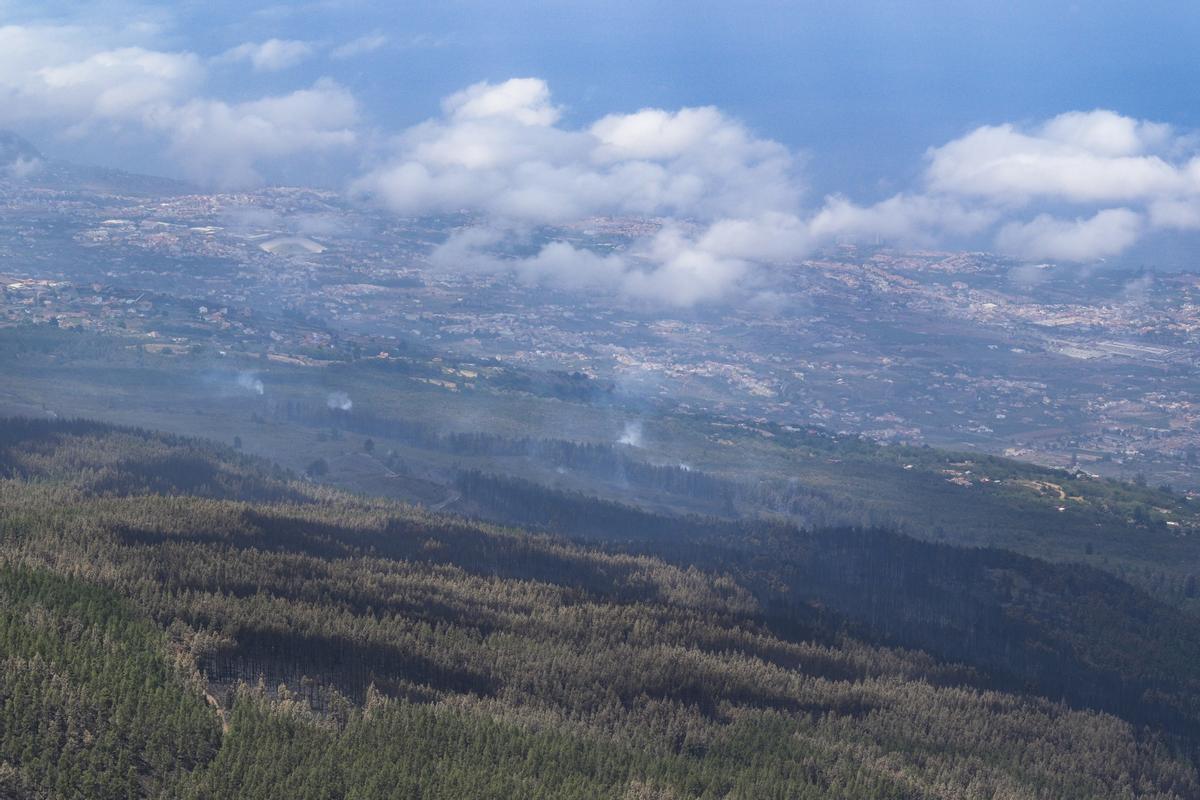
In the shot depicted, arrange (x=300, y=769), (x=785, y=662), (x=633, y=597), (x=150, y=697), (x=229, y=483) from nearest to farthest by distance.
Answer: (x=300, y=769), (x=150, y=697), (x=785, y=662), (x=633, y=597), (x=229, y=483)

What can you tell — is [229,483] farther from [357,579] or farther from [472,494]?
[357,579]

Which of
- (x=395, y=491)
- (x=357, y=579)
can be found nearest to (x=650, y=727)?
(x=357, y=579)

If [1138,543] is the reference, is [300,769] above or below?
below

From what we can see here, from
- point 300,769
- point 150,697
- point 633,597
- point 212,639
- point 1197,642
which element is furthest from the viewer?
point 1197,642

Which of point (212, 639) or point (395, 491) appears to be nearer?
point (212, 639)

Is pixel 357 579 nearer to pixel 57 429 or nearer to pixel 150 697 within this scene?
pixel 150 697

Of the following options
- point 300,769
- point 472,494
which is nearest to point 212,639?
point 300,769
